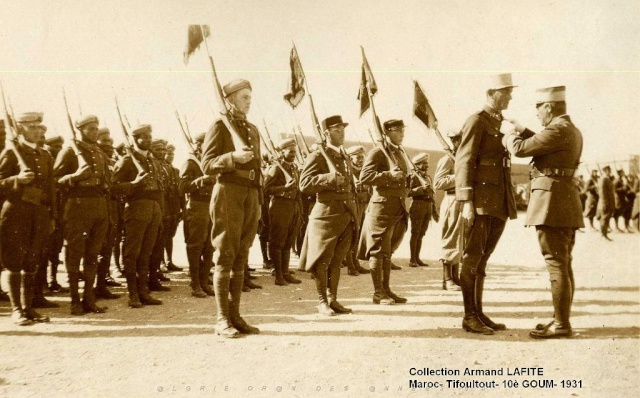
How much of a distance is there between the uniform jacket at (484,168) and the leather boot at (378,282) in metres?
1.77

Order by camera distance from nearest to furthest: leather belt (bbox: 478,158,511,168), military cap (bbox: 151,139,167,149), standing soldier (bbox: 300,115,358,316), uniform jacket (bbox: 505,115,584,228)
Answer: uniform jacket (bbox: 505,115,584,228), leather belt (bbox: 478,158,511,168), standing soldier (bbox: 300,115,358,316), military cap (bbox: 151,139,167,149)

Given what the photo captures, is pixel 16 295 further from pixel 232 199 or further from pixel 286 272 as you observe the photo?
pixel 286 272

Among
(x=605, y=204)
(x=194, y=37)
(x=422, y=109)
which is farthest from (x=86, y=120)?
(x=605, y=204)

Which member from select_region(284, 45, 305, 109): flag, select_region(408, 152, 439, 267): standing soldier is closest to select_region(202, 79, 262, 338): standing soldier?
select_region(284, 45, 305, 109): flag

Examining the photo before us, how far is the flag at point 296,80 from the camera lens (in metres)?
5.98

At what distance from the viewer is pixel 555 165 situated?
446cm

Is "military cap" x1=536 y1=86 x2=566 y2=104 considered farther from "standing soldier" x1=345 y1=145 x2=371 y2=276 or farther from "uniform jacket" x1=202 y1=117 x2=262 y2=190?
"standing soldier" x1=345 y1=145 x2=371 y2=276

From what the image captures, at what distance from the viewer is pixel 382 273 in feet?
20.4

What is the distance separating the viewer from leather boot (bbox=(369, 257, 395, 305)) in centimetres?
605

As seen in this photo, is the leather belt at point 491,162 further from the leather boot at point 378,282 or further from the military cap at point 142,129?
the military cap at point 142,129

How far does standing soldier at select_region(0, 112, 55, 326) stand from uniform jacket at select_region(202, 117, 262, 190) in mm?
1835

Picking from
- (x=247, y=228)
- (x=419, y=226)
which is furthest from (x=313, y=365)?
(x=419, y=226)

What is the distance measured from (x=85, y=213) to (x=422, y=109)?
441 centimetres

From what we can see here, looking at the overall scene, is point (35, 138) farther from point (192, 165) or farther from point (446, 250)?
point (446, 250)
